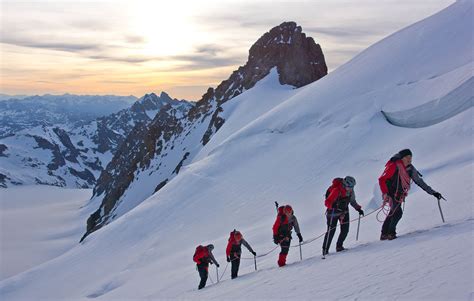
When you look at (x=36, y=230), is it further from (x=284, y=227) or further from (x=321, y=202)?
(x=284, y=227)

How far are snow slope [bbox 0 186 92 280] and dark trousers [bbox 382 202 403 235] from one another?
3280 inches

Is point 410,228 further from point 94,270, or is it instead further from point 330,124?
point 94,270

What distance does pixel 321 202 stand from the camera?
23.2 meters

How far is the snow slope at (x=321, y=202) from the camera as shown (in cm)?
878

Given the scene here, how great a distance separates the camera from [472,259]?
727 centimetres

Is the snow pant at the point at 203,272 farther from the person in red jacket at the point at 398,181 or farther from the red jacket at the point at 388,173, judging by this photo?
the red jacket at the point at 388,173

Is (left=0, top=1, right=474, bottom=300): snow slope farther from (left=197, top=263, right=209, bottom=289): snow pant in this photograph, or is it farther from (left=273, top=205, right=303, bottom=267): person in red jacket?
(left=273, top=205, right=303, bottom=267): person in red jacket

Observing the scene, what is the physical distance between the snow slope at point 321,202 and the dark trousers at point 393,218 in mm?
407

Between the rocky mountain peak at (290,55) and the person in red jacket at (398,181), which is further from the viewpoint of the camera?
the rocky mountain peak at (290,55)

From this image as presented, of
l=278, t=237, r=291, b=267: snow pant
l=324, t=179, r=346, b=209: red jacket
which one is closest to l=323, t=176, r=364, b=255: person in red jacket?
l=324, t=179, r=346, b=209: red jacket

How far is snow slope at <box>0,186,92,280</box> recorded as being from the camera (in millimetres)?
92375

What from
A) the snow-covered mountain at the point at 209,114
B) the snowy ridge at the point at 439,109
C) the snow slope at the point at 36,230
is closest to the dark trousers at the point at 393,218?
the snowy ridge at the point at 439,109

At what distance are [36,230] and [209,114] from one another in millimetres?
72354

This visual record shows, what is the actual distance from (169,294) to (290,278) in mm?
8141
